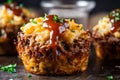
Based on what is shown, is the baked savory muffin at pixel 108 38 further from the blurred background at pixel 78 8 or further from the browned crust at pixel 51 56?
the blurred background at pixel 78 8

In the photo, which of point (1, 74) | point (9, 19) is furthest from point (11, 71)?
point (9, 19)

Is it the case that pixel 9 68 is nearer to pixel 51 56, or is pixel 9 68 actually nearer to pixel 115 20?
pixel 51 56

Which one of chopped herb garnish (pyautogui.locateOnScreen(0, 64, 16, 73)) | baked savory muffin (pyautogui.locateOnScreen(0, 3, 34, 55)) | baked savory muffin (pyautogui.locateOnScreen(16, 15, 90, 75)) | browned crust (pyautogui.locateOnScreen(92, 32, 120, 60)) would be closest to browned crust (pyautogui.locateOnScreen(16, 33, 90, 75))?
baked savory muffin (pyautogui.locateOnScreen(16, 15, 90, 75))

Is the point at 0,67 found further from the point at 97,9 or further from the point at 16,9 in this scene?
the point at 97,9

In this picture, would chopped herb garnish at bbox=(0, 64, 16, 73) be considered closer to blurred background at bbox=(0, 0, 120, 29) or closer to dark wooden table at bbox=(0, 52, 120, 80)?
dark wooden table at bbox=(0, 52, 120, 80)

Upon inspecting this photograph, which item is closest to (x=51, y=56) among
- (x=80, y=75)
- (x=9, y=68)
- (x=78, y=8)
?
(x=80, y=75)

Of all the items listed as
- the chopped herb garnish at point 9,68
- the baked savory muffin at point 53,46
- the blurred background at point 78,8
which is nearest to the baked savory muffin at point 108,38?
the baked savory muffin at point 53,46

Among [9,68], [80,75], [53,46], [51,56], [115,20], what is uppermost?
[115,20]
